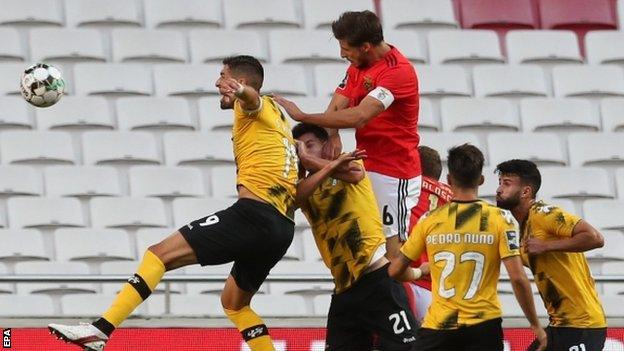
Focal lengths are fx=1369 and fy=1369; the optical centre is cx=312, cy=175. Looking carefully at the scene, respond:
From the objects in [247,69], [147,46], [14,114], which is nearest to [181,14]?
[147,46]

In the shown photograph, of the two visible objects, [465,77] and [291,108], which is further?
[465,77]

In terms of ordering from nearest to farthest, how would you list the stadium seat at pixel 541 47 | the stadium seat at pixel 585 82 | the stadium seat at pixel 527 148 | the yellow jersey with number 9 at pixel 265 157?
the yellow jersey with number 9 at pixel 265 157 < the stadium seat at pixel 527 148 < the stadium seat at pixel 585 82 < the stadium seat at pixel 541 47

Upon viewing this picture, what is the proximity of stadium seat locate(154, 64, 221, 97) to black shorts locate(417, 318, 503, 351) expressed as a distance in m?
5.35

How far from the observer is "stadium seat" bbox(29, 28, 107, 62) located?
1186 centimetres

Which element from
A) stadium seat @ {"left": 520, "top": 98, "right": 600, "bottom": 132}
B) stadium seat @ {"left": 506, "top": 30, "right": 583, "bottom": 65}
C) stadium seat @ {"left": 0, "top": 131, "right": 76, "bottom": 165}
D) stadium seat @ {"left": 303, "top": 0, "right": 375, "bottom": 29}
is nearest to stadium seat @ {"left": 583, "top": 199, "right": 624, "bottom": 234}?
stadium seat @ {"left": 520, "top": 98, "right": 600, "bottom": 132}

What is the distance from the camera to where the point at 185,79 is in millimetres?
11766

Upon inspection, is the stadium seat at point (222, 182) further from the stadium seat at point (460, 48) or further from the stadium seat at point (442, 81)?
the stadium seat at point (460, 48)

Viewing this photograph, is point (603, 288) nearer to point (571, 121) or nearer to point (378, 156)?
point (571, 121)

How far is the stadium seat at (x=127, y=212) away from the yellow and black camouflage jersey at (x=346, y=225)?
326cm

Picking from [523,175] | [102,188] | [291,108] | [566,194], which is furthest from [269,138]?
[566,194]

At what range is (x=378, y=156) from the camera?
7680 mm

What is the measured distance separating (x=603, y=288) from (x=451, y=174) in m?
4.21

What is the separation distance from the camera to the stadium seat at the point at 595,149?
11812 mm

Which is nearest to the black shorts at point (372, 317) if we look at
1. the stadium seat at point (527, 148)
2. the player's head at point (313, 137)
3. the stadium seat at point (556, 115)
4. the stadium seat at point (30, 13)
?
the player's head at point (313, 137)
